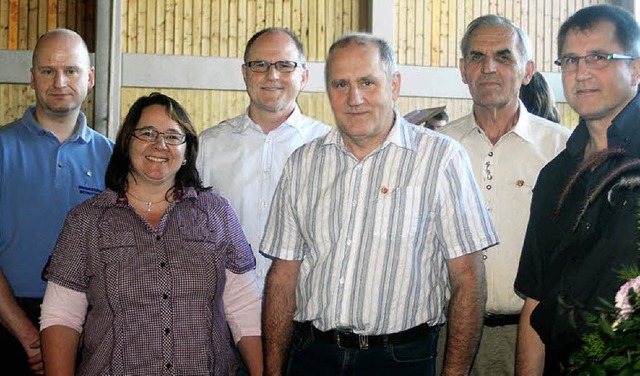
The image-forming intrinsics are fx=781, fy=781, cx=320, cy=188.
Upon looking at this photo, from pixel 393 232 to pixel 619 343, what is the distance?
1.49 meters

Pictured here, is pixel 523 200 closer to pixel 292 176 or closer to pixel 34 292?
pixel 292 176

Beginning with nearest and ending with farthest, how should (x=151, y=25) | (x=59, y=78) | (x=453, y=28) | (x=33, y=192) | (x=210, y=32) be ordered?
1. (x=33, y=192)
2. (x=59, y=78)
3. (x=151, y=25)
4. (x=210, y=32)
5. (x=453, y=28)

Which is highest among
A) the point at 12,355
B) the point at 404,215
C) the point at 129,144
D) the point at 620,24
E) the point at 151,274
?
the point at 620,24

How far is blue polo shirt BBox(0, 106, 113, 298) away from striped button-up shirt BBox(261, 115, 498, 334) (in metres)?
1.36

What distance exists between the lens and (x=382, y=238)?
8.70ft

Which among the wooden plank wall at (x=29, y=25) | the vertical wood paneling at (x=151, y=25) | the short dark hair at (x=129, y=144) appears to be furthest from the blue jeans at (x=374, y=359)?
the vertical wood paneling at (x=151, y=25)

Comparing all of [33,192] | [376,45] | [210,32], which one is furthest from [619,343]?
[210,32]

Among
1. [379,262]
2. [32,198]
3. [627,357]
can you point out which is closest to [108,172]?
[32,198]

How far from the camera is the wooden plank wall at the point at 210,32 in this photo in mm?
10688

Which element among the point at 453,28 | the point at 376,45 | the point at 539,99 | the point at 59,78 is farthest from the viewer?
the point at 453,28

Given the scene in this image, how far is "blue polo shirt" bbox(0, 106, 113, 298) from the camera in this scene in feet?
11.4

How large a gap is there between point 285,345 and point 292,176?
24.8 inches

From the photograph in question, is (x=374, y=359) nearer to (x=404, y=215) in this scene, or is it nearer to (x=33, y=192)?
(x=404, y=215)

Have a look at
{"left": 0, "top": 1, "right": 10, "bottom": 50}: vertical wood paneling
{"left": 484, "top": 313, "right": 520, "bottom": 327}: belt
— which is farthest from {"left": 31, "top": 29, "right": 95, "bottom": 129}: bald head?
{"left": 0, "top": 1, "right": 10, "bottom": 50}: vertical wood paneling
